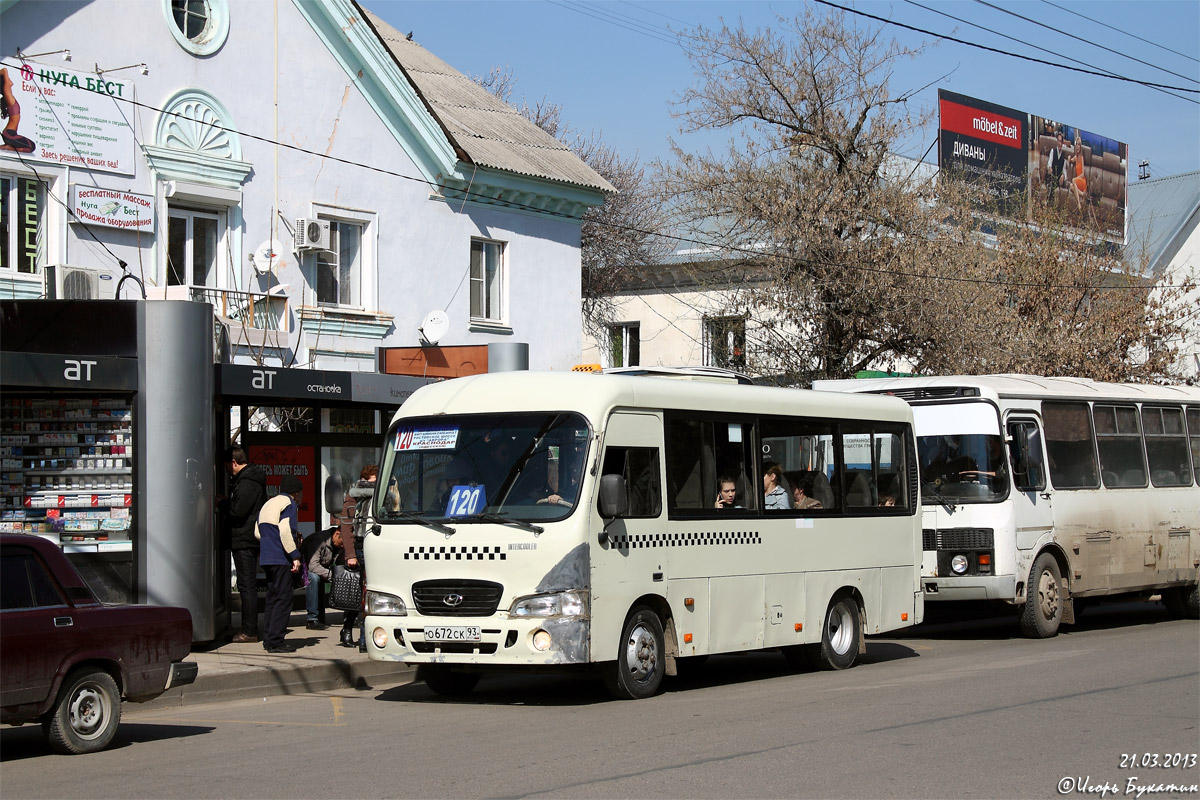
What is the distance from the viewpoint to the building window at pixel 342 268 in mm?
20422

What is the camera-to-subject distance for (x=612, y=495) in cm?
1055

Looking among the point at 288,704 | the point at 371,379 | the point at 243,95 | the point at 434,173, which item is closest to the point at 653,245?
the point at 434,173

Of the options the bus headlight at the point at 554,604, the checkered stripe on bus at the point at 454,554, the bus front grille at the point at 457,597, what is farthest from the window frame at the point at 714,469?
the bus front grille at the point at 457,597

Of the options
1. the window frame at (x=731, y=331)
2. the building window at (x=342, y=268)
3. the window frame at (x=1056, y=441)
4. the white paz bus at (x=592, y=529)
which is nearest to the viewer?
the white paz bus at (x=592, y=529)

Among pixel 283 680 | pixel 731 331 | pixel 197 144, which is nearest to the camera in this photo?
pixel 283 680

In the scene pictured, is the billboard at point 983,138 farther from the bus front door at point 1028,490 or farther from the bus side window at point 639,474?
the bus side window at point 639,474

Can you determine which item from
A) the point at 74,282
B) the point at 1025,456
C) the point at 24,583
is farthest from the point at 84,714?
the point at 1025,456

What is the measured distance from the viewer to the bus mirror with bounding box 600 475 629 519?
1055 cm

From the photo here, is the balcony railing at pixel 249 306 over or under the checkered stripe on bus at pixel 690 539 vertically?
over

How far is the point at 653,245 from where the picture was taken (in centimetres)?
4034

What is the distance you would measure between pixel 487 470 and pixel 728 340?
59.2 ft

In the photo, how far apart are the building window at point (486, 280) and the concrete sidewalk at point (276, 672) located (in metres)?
9.60

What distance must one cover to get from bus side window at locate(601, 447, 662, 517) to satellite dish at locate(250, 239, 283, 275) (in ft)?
31.3

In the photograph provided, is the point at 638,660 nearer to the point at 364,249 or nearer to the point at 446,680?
the point at 446,680
